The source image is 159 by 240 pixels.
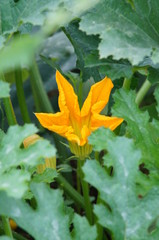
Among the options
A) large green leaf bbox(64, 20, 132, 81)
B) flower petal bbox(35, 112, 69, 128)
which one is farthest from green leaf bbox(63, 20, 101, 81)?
flower petal bbox(35, 112, 69, 128)

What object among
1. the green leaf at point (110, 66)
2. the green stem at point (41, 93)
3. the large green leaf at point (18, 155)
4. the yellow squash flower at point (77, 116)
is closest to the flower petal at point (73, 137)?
the yellow squash flower at point (77, 116)

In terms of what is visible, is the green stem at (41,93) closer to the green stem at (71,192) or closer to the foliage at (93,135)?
the foliage at (93,135)

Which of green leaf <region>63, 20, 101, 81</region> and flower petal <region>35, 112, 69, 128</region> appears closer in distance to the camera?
flower petal <region>35, 112, 69, 128</region>

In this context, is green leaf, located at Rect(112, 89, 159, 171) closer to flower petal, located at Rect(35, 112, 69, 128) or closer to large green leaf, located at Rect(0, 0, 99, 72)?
flower petal, located at Rect(35, 112, 69, 128)

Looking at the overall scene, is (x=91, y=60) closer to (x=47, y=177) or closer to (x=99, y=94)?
(x=99, y=94)

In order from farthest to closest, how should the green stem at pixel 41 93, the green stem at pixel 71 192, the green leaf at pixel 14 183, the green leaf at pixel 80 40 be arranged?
the green stem at pixel 41 93 → the green stem at pixel 71 192 → the green leaf at pixel 80 40 → the green leaf at pixel 14 183

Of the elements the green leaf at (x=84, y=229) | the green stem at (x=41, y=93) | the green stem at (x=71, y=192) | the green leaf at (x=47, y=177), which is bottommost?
the green stem at (x=71, y=192)

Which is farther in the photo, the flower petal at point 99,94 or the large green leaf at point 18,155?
the flower petal at point 99,94
